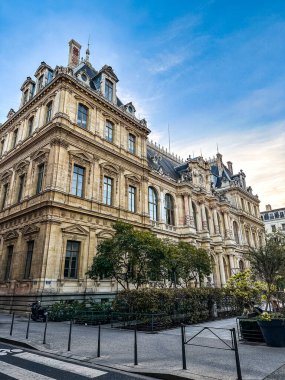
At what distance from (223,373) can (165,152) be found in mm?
34170

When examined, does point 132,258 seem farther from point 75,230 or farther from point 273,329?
point 273,329

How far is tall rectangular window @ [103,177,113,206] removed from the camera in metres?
21.4

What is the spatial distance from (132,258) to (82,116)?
12702 mm

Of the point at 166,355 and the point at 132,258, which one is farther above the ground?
the point at 132,258

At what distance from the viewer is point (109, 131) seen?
77.9ft

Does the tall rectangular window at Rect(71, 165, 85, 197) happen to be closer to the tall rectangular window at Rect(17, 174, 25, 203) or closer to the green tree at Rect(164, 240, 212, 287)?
the tall rectangular window at Rect(17, 174, 25, 203)

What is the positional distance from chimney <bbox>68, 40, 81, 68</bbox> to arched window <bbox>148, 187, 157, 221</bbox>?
1492 centimetres

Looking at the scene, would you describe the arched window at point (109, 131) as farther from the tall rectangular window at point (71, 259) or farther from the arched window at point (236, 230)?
the arched window at point (236, 230)

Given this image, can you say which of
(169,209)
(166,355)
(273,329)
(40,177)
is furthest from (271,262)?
(169,209)

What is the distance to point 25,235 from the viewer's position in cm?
1836

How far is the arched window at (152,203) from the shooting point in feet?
88.7

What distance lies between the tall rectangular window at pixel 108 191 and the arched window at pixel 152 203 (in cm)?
615

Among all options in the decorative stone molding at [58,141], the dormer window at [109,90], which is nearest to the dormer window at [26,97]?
the dormer window at [109,90]

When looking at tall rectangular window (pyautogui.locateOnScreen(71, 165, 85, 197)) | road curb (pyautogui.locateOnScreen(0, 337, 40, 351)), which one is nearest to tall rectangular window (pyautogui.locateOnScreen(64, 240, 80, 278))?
tall rectangular window (pyautogui.locateOnScreen(71, 165, 85, 197))
